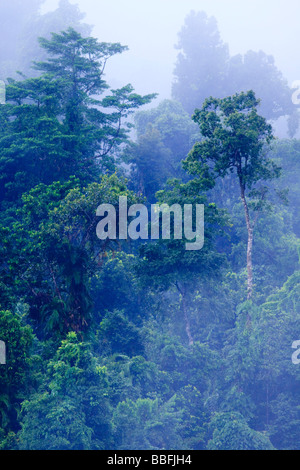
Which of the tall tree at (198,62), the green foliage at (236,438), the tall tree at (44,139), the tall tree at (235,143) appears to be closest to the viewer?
the green foliage at (236,438)

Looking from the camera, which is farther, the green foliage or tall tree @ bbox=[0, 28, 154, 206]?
tall tree @ bbox=[0, 28, 154, 206]

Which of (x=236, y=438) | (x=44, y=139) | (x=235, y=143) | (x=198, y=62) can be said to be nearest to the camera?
(x=236, y=438)

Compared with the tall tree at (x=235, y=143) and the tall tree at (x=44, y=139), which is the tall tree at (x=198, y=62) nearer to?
the tall tree at (x=44, y=139)

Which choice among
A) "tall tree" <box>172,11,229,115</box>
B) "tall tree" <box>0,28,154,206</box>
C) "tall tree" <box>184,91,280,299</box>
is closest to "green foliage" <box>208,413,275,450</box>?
"tall tree" <box>184,91,280,299</box>

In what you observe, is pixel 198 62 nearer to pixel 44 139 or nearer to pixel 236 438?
pixel 44 139

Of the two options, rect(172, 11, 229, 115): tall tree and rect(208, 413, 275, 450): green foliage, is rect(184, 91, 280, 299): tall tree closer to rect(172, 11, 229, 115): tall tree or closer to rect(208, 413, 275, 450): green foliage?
rect(208, 413, 275, 450): green foliage

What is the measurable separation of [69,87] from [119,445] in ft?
67.7

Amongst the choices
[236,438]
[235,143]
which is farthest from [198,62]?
[236,438]

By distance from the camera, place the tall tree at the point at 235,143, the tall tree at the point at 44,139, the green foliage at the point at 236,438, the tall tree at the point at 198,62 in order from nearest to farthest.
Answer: the green foliage at the point at 236,438, the tall tree at the point at 235,143, the tall tree at the point at 44,139, the tall tree at the point at 198,62

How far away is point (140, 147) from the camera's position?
32.7 metres

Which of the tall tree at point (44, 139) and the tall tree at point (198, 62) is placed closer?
the tall tree at point (44, 139)

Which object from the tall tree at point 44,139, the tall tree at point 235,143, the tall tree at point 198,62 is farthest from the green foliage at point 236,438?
the tall tree at point 198,62

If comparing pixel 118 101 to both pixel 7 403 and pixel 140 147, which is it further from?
pixel 7 403

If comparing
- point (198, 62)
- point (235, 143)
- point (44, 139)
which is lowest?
point (235, 143)
